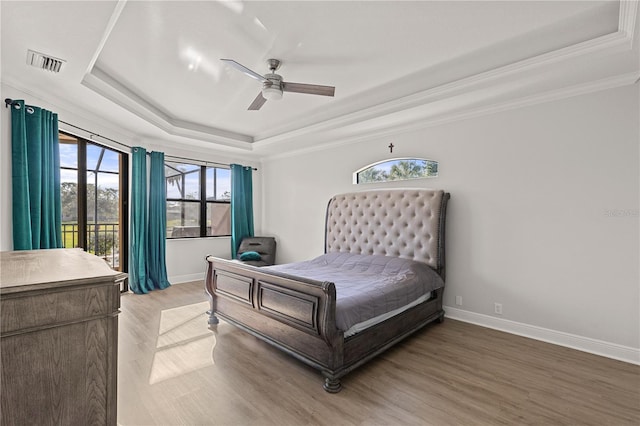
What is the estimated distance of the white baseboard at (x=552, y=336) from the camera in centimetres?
269

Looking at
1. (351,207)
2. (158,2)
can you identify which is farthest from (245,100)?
(351,207)

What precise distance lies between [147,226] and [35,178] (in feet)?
6.61

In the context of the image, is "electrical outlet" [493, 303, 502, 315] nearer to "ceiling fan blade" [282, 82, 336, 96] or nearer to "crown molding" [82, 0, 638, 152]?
"crown molding" [82, 0, 638, 152]

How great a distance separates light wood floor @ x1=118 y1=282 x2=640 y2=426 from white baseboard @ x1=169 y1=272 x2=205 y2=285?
224cm

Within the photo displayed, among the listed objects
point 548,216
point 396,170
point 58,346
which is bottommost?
point 58,346

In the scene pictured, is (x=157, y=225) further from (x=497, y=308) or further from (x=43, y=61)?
(x=497, y=308)

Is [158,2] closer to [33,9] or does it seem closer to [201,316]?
[33,9]

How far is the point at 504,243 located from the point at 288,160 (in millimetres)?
3931

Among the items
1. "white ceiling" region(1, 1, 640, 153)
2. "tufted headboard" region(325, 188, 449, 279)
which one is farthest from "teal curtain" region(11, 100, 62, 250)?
"tufted headboard" region(325, 188, 449, 279)

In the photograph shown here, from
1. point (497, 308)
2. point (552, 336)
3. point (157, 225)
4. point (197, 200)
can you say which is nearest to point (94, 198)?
point (157, 225)

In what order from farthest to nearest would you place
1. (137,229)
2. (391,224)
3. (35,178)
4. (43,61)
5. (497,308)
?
(137,229) < (391,224) < (497,308) < (35,178) < (43,61)

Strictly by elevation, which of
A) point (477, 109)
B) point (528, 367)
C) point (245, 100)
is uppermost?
point (245, 100)

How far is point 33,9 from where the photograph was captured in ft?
6.22

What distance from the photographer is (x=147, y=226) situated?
487cm
